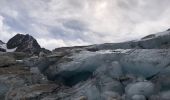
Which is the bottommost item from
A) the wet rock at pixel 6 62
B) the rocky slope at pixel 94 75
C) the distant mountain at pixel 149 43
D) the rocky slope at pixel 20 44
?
the rocky slope at pixel 94 75

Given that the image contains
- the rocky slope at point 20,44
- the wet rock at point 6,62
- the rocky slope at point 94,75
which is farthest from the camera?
the rocky slope at point 20,44

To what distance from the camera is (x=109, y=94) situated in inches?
1032

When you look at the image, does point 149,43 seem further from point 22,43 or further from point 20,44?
point 20,44

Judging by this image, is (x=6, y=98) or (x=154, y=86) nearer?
(x=154, y=86)

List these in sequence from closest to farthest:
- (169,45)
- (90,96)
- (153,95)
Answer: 1. (153,95)
2. (90,96)
3. (169,45)

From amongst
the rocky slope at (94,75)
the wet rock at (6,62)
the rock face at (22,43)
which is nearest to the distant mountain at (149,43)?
the rocky slope at (94,75)

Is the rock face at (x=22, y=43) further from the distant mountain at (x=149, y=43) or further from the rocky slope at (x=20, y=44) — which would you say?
the distant mountain at (x=149, y=43)

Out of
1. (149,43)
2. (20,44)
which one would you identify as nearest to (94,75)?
(149,43)

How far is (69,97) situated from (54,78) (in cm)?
466

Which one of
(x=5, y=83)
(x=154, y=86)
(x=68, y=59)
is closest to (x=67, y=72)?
(x=68, y=59)

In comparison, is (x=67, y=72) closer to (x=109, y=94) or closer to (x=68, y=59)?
(x=68, y=59)

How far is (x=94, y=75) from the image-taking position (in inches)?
1132

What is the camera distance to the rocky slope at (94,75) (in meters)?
26.1

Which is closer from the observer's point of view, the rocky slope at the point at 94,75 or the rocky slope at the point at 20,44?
the rocky slope at the point at 94,75
